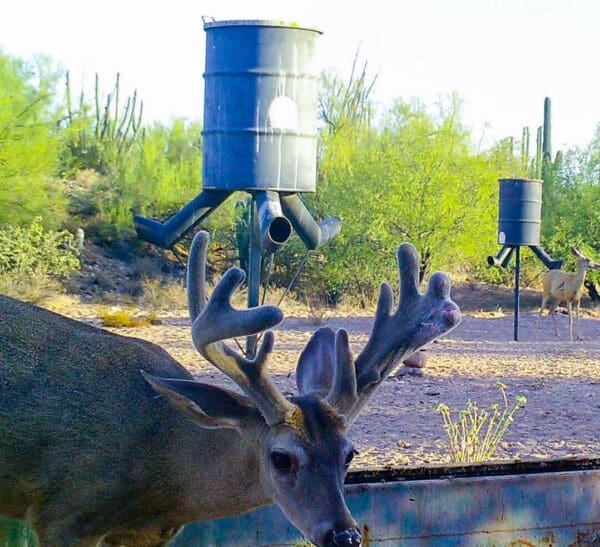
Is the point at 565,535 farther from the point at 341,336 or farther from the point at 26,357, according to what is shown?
the point at 26,357

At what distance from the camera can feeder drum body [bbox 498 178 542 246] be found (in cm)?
1736

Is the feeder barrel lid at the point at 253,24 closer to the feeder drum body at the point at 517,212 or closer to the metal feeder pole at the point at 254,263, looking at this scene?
the metal feeder pole at the point at 254,263

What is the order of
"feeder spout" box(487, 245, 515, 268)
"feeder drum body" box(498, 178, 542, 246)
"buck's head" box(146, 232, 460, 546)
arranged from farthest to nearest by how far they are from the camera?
"feeder spout" box(487, 245, 515, 268), "feeder drum body" box(498, 178, 542, 246), "buck's head" box(146, 232, 460, 546)

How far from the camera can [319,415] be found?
394cm

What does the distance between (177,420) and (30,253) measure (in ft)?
58.3

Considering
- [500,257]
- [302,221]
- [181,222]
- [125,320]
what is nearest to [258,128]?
[302,221]

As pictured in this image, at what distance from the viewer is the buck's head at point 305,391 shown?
3797 mm

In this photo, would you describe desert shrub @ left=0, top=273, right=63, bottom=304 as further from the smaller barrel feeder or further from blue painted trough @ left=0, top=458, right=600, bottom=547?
blue painted trough @ left=0, top=458, right=600, bottom=547

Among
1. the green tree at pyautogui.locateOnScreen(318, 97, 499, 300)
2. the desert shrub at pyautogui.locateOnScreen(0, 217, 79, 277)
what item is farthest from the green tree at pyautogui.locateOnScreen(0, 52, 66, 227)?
the green tree at pyautogui.locateOnScreen(318, 97, 499, 300)

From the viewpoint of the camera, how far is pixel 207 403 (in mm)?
3967

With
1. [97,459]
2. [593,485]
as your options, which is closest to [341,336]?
[97,459]

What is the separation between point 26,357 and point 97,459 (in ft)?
1.66

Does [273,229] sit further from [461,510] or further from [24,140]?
[24,140]

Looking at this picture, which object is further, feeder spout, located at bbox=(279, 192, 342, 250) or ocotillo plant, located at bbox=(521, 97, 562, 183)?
ocotillo plant, located at bbox=(521, 97, 562, 183)
